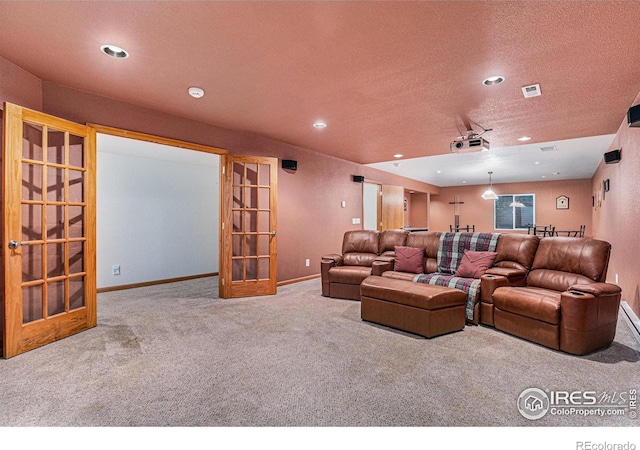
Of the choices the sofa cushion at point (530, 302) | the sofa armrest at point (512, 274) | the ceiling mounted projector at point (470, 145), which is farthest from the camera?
the ceiling mounted projector at point (470, 145)

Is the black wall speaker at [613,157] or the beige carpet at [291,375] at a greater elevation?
the black wall speaker at [613,157]

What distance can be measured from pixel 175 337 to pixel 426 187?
10.3 metres

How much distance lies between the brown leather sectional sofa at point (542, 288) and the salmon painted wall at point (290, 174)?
127cm

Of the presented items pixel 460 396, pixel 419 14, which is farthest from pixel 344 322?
pixel 419 14

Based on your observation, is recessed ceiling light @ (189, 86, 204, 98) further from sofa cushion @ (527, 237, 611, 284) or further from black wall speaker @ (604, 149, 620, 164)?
black wall speaker @ (604, 149, 620, 164)

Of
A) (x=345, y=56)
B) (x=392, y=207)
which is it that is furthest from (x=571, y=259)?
(x=392, y=207)

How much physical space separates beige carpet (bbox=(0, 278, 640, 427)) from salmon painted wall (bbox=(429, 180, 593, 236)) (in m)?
8.91

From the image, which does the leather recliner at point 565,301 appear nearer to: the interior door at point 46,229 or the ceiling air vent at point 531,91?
the ceiling air vent at point 531,91

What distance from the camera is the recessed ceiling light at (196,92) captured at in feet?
10.4

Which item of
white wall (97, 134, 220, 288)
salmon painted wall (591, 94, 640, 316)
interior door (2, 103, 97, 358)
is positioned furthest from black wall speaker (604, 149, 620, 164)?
interior door (2, 103, 97, 358)

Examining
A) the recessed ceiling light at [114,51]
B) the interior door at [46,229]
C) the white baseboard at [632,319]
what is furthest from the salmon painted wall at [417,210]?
the recessed ceiling light at [114,51]

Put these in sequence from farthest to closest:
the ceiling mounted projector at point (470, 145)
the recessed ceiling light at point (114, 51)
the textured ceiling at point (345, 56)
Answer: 1. the ceiling mounted projector at point (470, 145)
2. the recessed ceiling light at point (114, 51)
3. the textured ceiling at point (345, 56)

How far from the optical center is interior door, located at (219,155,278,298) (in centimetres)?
458

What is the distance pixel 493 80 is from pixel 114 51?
125 inches
